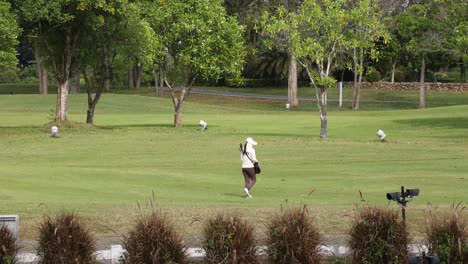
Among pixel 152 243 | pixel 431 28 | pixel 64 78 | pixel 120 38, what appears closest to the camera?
pixel 152 243

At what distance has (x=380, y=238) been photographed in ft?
45.5

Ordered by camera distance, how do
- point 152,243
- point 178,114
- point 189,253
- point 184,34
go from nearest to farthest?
1. point 152,243
2. point 189,253
3. point 184,34
4. point 178,114

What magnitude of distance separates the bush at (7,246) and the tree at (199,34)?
40179mm

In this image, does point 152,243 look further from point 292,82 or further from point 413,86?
point 413,86

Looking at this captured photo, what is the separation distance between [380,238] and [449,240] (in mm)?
961

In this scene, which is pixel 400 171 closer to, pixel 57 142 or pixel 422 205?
pixel 422 205

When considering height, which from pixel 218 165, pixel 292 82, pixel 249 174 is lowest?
pixel 218 165

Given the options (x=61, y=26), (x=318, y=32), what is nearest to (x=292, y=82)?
(x=318, y=32)

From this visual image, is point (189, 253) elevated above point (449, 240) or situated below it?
below

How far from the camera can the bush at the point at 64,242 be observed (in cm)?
1345

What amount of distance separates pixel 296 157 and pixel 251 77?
237 ft

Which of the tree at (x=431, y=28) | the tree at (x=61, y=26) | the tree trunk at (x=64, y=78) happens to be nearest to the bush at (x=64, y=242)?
the tree at (x=61, y=26)

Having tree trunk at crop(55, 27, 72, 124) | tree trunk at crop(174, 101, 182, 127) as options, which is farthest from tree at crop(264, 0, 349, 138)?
tree trunk at crop(55, 27, 72, 124)

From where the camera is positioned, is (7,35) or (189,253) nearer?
(189,253)
